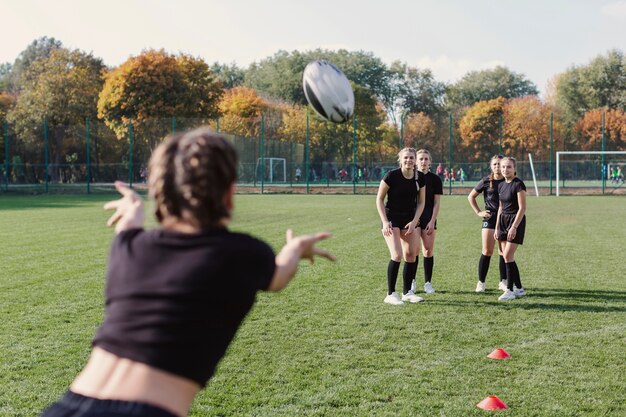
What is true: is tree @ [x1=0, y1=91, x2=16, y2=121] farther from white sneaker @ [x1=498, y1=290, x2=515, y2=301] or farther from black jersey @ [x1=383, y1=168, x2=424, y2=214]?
white sneaker @ [x1=498, y1=290, x2=515, y2=301]

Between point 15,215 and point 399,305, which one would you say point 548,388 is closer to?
point 399,305

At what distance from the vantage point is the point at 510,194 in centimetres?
918

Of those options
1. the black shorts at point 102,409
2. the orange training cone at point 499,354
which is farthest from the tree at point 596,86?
the black shorts at point 102,409

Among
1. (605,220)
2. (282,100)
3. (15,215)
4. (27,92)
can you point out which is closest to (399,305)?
(605,220)

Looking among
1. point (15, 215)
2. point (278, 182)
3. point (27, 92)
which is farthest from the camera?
point (27, 92)

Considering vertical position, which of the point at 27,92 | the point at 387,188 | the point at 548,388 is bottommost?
the point at 548,388

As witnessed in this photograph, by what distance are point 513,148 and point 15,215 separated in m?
28.7

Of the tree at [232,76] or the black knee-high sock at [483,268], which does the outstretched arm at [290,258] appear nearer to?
the black knee-high sock at [483,268]

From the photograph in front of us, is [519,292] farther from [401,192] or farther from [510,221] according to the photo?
[401,192]

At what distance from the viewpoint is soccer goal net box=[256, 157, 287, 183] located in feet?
131

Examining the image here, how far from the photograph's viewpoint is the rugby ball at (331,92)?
14.3 m

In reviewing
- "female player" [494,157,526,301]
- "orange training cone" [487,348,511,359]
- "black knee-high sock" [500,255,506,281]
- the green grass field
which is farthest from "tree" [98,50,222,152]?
"orange training cone" [487,348,511,359]

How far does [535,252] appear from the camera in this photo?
44.8ft

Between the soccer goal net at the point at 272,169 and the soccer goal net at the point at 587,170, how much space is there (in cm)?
1507
